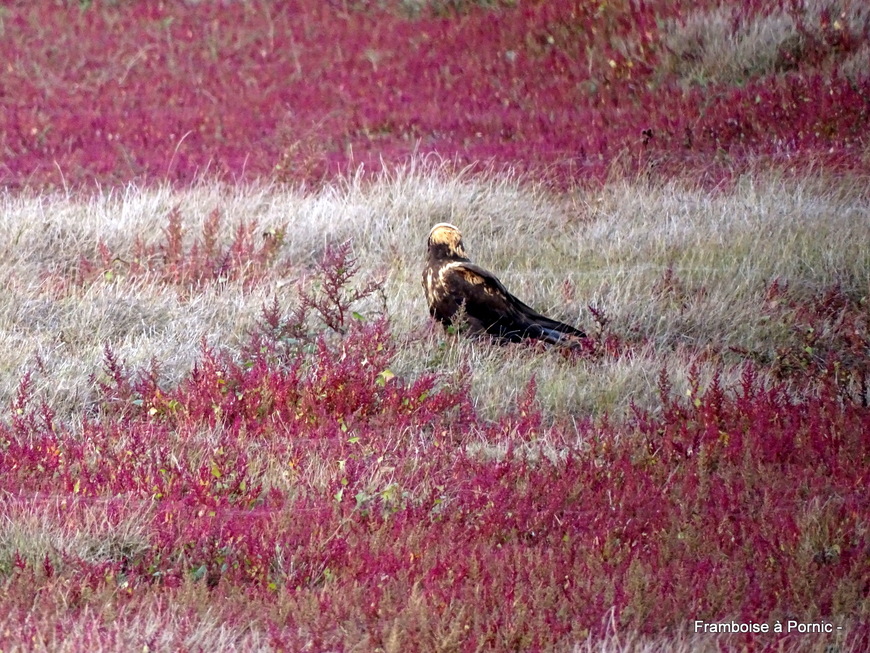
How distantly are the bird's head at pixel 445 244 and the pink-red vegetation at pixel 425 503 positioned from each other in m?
0.87

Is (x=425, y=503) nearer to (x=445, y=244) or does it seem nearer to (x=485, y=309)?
(x=485, y=309)

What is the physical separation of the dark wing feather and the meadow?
0.19 metres

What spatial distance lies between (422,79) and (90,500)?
9.31 m

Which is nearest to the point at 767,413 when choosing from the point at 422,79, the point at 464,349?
the point at 464,349

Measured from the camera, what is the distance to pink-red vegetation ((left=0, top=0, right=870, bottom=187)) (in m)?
10.0

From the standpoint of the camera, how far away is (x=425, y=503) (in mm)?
4289

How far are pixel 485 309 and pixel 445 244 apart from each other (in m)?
0.55

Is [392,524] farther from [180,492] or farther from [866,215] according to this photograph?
[866,215]

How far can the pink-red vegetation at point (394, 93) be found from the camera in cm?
1002

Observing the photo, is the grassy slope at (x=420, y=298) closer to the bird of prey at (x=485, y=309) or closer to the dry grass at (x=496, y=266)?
the dry grass at (x=496, y=266)

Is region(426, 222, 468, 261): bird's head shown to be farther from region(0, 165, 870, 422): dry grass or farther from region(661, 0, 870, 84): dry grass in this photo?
region(661, 0, 870, 84): dry grass

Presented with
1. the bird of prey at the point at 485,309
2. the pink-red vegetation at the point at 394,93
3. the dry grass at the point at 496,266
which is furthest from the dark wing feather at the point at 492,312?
the pink-red vegetation at the point at 394,93

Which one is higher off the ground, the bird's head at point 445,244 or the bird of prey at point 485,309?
the bird's head at point 445,244

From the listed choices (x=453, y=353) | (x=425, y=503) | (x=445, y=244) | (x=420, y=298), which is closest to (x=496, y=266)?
(x=420, y=298)
